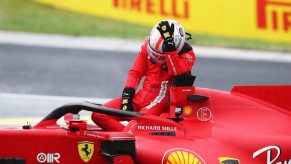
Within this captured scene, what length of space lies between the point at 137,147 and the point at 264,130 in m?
1.44

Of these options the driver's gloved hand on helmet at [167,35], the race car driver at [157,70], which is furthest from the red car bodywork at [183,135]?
the driver's gloved hand on helmet at [167,35]

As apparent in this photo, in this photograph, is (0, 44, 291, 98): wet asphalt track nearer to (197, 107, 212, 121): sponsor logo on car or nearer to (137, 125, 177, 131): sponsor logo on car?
(197, 107, 212, 121): sponsor logo on car

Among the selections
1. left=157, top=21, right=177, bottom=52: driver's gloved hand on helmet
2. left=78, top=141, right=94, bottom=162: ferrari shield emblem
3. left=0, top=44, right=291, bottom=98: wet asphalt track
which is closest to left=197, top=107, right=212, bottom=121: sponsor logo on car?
left=157, top=21, right=177, bottom=52: driver's gloved hand on helmet

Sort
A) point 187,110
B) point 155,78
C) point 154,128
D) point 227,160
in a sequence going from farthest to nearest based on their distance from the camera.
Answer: point 155,78 < point 187,110 < point 154,128 < point 227,160

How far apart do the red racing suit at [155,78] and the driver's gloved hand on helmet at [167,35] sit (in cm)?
6

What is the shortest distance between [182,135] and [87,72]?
754 cm

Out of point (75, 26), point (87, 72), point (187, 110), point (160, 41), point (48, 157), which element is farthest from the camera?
point (75, 26)

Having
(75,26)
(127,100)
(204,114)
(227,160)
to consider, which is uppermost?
(75,26)

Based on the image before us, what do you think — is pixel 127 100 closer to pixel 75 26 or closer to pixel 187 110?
pixel 187 110

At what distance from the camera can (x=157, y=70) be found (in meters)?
10.3

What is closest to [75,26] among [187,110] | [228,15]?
[228,15]

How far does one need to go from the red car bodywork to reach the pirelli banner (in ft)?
28.7

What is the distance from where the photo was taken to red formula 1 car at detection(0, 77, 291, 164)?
30.0 feet

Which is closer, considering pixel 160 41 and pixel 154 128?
pixel 154 128
